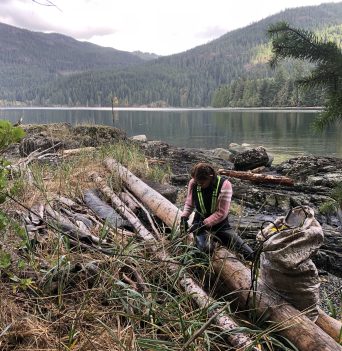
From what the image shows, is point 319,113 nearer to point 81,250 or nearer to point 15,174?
point 81,250

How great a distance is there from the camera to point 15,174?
6.46 meters

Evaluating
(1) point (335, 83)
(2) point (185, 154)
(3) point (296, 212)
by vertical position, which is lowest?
(2) point (185, 154)

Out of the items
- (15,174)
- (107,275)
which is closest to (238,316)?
(107,275)

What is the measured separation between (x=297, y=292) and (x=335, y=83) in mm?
2082

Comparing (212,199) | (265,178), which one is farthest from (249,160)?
(212,199)

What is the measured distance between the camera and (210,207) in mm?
4879

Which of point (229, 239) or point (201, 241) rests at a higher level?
point (201, 241)

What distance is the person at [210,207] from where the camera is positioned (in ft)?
15.2

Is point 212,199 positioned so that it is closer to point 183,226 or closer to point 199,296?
point 183,226

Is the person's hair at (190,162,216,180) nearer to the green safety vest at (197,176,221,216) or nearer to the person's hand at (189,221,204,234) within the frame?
the green safety vest at (197,176,221,216)

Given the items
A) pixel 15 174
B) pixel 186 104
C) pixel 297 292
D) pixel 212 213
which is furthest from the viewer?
pixel 186 104

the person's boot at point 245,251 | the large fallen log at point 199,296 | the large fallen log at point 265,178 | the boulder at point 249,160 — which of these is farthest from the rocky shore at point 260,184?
the large fallen log at point 199,296

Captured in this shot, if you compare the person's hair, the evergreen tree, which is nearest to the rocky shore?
the person's hair

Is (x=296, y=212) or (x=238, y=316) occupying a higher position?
(x=296, y=212)
